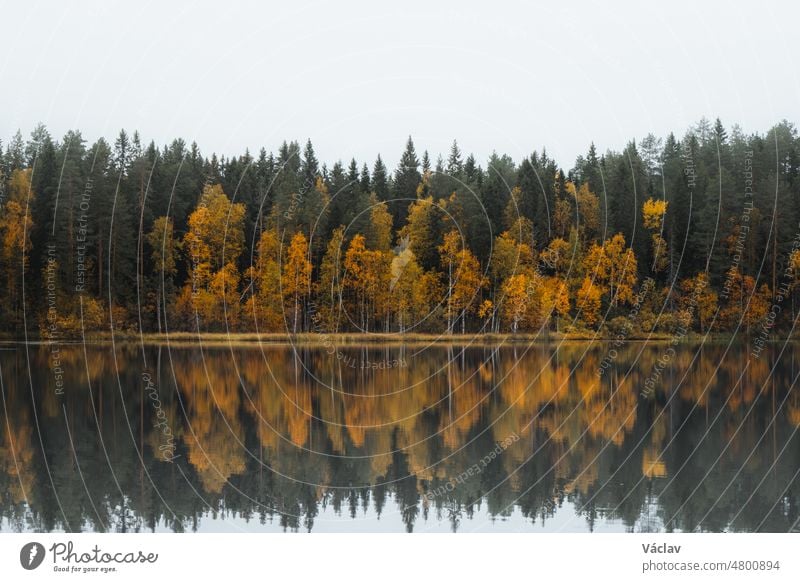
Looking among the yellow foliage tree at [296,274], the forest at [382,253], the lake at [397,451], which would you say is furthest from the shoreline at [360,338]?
the lake at [397,451]

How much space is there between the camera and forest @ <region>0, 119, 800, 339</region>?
2434 inches

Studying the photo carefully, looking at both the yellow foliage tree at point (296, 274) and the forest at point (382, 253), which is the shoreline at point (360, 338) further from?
the yellow foliage tree at point (296, 274)

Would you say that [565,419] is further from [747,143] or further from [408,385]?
[747,143]

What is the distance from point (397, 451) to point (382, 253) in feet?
151

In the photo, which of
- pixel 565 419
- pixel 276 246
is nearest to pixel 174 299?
pixel 276 246

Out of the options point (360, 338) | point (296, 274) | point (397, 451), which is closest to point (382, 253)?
point (296, 274)

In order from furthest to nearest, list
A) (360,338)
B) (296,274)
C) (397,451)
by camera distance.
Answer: (296,274) → (360,338) → (397,451)

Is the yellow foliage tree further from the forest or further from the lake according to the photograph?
the lake

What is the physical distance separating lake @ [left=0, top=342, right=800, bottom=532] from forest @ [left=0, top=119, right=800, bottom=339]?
22801 mm

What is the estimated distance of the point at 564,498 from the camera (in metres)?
16.7

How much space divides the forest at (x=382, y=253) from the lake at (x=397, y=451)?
22801mm

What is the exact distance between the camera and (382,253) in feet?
218

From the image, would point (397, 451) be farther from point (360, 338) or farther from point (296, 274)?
point (296, 274)

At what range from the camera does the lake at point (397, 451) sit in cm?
1585
